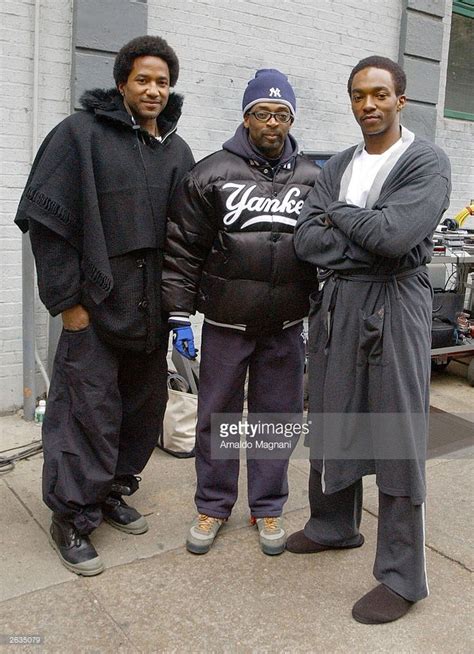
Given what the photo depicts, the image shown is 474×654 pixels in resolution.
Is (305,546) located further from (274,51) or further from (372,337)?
(274,51)

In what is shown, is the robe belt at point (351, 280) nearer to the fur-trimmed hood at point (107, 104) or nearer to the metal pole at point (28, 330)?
the fur-trimmed hood at point (107, 104)

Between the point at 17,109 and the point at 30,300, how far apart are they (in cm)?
113

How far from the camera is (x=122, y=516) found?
3.09 meters

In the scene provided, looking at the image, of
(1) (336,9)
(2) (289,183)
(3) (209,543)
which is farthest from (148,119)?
(1) (336,9)

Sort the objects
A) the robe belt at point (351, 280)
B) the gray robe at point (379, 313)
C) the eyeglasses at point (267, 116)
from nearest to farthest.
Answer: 1. the gray robe at point (379, 313)
2. the robe belt at point (351, 280)
3. the eyeglasses at point (267, 116)

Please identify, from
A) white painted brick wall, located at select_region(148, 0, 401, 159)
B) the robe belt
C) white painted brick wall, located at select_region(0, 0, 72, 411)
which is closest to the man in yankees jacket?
the robe belt

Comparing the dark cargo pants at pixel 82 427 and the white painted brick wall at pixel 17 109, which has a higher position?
the white painted brick wall at pixel 17 109

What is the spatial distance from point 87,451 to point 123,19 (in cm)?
282

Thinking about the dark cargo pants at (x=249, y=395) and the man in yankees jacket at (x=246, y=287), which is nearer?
the man in yankees jacket at (x=246, y=287)

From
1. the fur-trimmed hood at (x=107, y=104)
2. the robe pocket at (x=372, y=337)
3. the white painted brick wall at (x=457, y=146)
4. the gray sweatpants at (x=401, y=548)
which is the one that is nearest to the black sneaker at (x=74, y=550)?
the gray sweatpants at (x=401, y=548)

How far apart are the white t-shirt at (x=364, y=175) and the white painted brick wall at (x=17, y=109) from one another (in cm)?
232

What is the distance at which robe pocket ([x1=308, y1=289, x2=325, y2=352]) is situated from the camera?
8.80 feet

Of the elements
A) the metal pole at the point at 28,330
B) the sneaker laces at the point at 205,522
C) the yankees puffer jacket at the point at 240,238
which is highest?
the yankees puffer jacket at the point at 240,238

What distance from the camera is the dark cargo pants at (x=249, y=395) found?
114 inches
